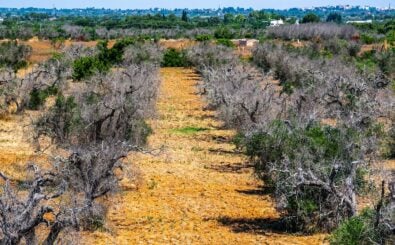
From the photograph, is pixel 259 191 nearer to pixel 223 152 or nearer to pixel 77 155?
Result: pixel 77 155

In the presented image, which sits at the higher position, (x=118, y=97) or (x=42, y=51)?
(x=118, y=97)

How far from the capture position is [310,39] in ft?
338

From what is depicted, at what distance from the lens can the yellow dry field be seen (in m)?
16.5

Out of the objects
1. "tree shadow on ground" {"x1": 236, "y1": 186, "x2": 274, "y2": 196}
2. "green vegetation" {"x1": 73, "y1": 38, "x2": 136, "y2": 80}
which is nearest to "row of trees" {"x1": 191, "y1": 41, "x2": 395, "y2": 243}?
"tree shadow on ground" {"x1": 236, "y1": 186, "x2": 274, "y2": 196}

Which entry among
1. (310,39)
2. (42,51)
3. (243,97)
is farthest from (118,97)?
(310,39)

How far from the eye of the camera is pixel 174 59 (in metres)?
74.9

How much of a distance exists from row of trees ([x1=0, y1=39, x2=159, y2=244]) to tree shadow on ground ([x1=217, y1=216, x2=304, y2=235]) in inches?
111

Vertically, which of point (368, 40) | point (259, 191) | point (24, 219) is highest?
point (24, 219)

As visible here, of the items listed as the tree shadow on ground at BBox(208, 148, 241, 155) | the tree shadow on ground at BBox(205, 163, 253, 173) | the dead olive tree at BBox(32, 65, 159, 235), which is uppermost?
the dead olive tree at BBox(32, 65, 159, 235)

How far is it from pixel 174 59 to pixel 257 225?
190 ft

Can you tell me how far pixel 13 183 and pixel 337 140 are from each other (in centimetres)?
865

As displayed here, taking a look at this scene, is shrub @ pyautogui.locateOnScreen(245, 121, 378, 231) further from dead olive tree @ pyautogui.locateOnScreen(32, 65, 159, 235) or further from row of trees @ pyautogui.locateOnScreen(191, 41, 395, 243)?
dead olive tree @ pyautogui.locateOnScreen(32, 65, 159, 235)

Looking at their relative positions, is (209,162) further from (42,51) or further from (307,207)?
(42,51)

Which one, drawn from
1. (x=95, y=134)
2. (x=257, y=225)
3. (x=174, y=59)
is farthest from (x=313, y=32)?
(x=257, y=225)
